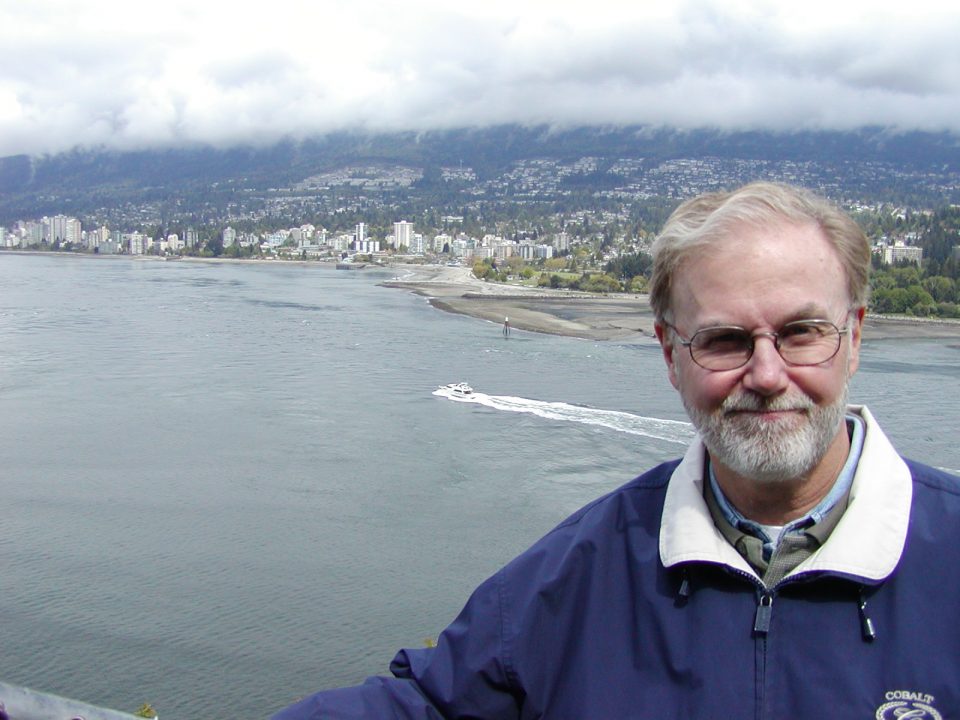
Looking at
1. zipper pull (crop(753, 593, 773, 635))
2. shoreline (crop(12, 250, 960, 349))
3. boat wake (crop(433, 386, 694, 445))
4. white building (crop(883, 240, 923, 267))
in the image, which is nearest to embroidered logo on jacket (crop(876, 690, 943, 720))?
zipper pull (crop(753, 593, 773, 635))

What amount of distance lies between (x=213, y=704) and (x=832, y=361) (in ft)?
17.3

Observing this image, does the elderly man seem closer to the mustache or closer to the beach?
the mustache

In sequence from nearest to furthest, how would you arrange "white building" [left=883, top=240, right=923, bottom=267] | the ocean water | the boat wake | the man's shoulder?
the man's shoulder, the ocean water, the boat wake, "white building" [left=883, top=240, right=923, bottom=267]

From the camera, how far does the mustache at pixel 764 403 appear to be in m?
0.98

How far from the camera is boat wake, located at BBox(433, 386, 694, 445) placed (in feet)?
40.4

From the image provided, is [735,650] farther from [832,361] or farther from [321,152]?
[321,152]

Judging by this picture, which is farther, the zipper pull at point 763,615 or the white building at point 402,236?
the white building at point 402,236

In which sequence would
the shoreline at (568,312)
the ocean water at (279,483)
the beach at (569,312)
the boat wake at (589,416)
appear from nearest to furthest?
the ocean water at (279,483), the boat wake at (589,416), the shoreline at (568,312), the beach at (569,312)

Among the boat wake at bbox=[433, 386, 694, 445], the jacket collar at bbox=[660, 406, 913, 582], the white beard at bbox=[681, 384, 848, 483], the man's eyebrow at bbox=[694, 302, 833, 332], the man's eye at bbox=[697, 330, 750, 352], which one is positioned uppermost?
the man's eyebrow at bbox=[694, 302, 833, 332]

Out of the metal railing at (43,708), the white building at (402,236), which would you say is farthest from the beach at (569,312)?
the white building at (402,236)

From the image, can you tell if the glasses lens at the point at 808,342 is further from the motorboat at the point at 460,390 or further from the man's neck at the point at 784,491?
the motorboat at the point at 460,390

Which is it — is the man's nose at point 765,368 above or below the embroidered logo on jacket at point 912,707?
above

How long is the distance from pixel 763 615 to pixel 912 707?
0.44 ft

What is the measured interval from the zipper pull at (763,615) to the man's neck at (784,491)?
0.33 ft
